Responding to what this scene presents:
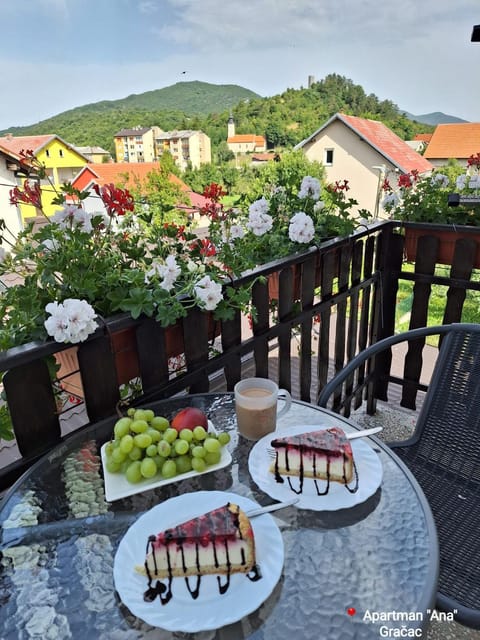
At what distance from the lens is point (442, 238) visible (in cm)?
226

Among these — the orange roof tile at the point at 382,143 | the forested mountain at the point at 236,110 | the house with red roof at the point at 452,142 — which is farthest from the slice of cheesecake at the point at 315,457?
the house with red roof at the point at 452,142

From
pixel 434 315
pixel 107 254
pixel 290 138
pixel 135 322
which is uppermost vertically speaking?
pixel 290 138

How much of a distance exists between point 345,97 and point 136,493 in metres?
28.5

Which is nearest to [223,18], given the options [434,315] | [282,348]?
[434,315]

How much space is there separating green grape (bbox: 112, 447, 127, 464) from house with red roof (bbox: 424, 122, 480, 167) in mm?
24752

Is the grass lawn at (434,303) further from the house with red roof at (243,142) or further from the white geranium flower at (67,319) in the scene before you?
the house with red roof at (243,142)

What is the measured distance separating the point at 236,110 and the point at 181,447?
27.6 m

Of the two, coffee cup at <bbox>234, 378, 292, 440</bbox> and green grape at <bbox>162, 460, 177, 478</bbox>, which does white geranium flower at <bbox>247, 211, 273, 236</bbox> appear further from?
green grape at <bbox>162, 460, 177, 478</bbox>

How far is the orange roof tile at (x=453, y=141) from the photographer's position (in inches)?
864

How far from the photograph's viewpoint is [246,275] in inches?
58.4

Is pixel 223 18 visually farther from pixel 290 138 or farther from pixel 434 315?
pixel 290 138

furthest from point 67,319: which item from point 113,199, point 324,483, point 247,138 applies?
point 247,138

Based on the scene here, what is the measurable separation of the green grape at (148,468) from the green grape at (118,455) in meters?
0.05

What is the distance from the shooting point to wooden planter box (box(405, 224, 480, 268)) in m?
2.14
